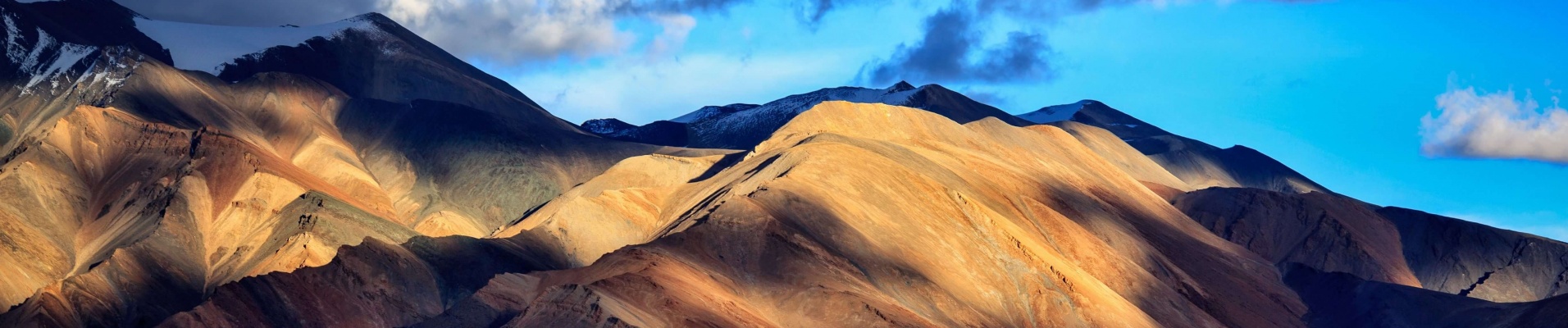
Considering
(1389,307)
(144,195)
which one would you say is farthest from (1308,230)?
(144,195)

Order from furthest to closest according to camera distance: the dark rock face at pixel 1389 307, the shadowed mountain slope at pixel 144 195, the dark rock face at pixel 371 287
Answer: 1. the shadowed mountain slope at pixel 144 195
2. the dark rock face at pixel 1389 307
3. the dark rock face at pixel 371 287

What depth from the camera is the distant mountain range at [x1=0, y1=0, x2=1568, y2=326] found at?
10738 cm

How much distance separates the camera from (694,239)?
110 m

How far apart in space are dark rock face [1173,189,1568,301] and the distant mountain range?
0.32m

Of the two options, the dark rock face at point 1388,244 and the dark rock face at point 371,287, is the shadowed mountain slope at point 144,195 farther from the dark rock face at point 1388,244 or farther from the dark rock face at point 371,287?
the dark rock face at point 1388,244

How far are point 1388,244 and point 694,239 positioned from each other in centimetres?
10299

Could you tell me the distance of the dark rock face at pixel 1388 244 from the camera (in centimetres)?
17725

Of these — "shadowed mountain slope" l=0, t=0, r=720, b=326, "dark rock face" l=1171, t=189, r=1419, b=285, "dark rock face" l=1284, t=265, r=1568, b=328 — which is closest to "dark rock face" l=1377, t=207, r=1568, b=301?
"dark rock face" l=1171, t=189, r=1419, b=285

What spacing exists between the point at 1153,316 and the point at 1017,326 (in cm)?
1870

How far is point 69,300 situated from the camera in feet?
405

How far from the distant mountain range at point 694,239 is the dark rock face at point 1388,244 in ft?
1.06

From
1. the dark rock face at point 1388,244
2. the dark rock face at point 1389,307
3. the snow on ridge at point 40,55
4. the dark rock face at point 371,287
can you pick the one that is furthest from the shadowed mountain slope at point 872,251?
the snow on ridge at point 40,55

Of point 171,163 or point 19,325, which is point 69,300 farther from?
point 171,163

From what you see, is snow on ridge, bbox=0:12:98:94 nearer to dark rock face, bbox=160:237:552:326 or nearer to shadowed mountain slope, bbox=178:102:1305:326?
shadowed mountain slope, bbox=178:102:1305:326
